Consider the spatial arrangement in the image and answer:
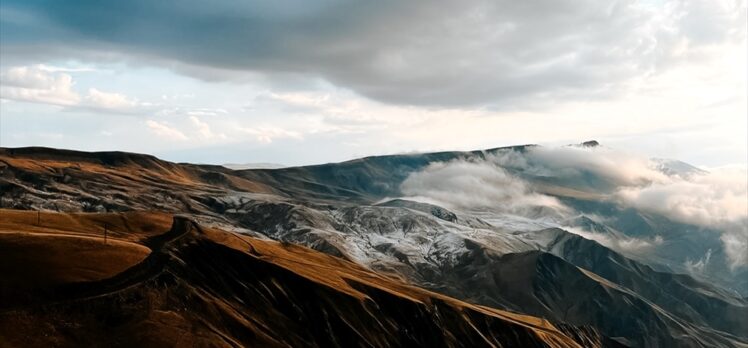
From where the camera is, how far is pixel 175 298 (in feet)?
456

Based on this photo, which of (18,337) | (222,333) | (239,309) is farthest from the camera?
(239,309)

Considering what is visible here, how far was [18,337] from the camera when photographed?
105500 millimetres

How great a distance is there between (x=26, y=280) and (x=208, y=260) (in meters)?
49.6

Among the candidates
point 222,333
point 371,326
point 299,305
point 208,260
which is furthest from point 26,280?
point 371,326

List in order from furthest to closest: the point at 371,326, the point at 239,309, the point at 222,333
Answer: the point at 371,326 → the point at 239,309 → the point at 222,333

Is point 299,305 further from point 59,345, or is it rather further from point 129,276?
point 59,345

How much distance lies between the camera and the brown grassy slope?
11762 centimetres

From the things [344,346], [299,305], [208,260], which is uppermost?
[208,260]

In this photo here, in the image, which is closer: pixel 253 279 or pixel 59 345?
pixel 59 345

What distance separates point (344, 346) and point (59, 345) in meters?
79.0

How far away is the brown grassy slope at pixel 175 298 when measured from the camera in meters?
118

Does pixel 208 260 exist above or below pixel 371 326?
above

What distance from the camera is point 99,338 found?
4493 inches

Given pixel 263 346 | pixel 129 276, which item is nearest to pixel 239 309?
pixel 263 346
